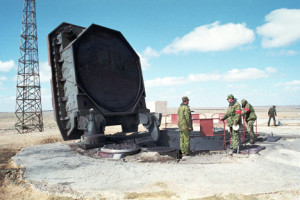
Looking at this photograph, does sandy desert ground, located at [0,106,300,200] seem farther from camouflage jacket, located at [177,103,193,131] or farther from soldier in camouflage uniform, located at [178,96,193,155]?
camouflage jacket, located at [177,103,193,131]

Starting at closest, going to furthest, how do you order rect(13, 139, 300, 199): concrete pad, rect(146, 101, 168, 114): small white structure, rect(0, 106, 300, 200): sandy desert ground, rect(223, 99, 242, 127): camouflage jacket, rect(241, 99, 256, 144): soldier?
rect(0, 106, 300, 200): sandy desert ground
rect(13, 139, 300, 199): concrete pad
rect(223, 99, 242, 127): camouflage jacket
rect(241, 99, 256, 144): soldier
rect(146, 101, 168, 114): small white structure

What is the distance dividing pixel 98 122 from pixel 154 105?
75.7 ft

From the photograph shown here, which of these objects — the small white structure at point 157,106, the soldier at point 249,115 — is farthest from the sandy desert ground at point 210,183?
the small white structure at point 157,106

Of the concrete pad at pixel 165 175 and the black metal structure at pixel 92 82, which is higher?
the black metal structure at pixel 92 82

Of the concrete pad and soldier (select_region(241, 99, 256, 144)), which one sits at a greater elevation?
soldier (select_region(241, 99, 256, 144))

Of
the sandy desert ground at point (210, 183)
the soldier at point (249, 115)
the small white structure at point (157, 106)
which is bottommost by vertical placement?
the sandy desert ground at point (210, 183)

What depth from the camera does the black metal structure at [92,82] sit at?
6293 millimetres

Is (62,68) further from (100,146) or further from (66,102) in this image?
(100,146)

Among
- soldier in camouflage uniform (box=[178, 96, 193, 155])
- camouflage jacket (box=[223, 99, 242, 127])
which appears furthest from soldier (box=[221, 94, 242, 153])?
soldier in camouflage uniform (box=[178, 96, 193, 155])

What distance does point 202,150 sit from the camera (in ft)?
21.1

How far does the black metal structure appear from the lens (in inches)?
248

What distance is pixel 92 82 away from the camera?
670 cm

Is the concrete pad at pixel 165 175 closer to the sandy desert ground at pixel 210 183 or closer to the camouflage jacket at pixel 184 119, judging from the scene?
the sandy desert ground at pixel 210 183

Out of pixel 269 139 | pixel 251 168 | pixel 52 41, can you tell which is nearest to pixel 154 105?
pixel 269 139
